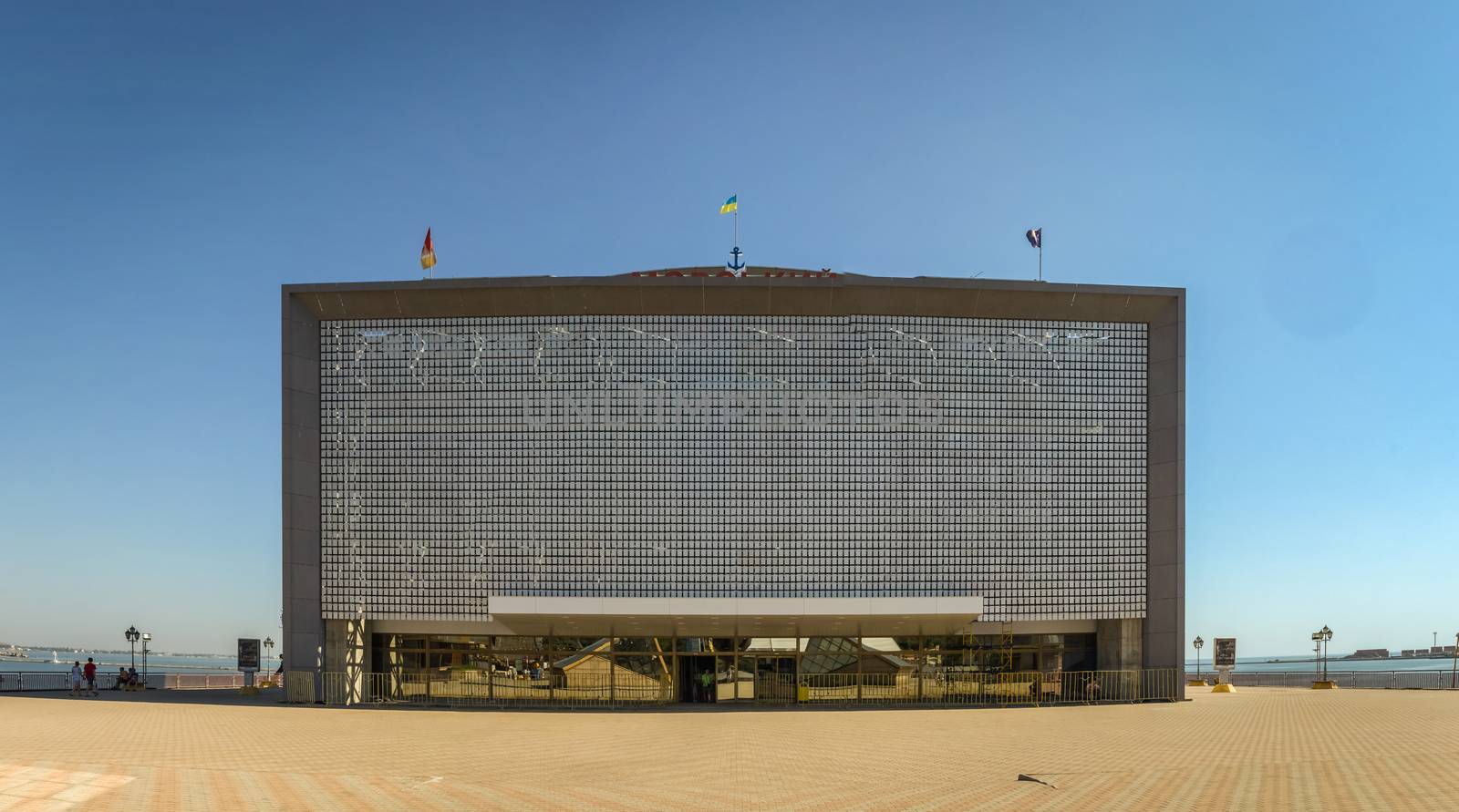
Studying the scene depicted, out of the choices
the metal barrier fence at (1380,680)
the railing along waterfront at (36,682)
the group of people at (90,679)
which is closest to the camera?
the group of people at (90,679)

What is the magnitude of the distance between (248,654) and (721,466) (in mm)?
19759

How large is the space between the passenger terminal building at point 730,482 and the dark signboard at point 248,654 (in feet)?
20.4

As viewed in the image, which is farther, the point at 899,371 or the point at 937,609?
the point at 899,371

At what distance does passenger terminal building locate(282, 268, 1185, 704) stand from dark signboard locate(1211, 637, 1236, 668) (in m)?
7.55

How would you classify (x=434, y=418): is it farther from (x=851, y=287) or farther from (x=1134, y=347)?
(x=1134, y=347)

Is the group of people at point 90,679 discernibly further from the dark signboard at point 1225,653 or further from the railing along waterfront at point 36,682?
the dark signboard at point 1225,653

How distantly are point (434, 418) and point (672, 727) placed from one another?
12792 millimetres

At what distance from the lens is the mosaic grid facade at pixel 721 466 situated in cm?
2798

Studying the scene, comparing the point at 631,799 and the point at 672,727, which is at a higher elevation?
the point at 631,799

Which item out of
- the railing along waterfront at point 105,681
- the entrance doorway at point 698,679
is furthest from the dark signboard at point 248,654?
the entrance doorway at point 698,679

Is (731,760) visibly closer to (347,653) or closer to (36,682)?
(347,653)

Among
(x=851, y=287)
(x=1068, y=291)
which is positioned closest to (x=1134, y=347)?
(x=1068, y=291)

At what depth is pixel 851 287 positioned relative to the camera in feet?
92.4

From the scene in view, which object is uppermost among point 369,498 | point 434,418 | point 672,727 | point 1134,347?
point 1134,347
